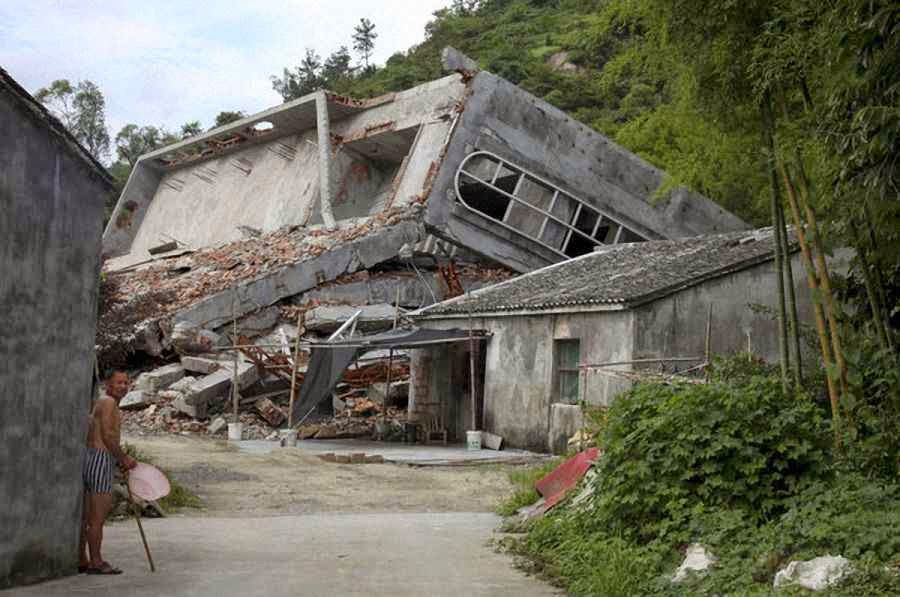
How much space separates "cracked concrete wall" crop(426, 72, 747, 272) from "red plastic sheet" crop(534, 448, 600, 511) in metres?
19.4

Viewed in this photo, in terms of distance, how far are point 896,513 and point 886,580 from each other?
0.93 meters

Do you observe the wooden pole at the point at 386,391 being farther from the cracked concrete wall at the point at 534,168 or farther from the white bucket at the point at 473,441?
the cracked concrete wall at the point at 534,168

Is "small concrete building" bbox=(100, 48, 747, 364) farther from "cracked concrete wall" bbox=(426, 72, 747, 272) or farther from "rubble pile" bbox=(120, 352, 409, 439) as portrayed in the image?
"rubble pile" bbox=(120, 352, 409, 439)

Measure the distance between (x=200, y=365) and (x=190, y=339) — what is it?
107 centimetres

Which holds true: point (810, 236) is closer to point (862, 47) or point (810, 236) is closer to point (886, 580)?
point (862, 47)

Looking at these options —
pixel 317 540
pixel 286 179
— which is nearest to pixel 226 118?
pixel 286 179

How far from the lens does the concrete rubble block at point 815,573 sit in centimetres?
598

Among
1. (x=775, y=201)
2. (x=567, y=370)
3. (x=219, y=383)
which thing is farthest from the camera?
(x=219, y=383)

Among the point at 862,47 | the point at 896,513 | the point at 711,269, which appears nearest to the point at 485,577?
the point at 896,513

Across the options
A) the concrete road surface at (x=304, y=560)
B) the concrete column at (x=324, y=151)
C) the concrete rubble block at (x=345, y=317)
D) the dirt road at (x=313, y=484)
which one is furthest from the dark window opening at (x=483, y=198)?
the concrete road surface at (x=304, y=560)

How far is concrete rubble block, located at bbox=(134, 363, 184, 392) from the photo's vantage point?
86.0ft

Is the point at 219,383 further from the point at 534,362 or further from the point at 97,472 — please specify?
the point at 97,472

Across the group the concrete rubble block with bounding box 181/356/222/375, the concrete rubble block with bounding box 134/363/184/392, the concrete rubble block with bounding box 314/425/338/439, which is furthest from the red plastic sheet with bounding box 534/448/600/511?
the concrete rubble block with bounding box 134/363/184/392

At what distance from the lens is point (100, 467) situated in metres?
7.95
